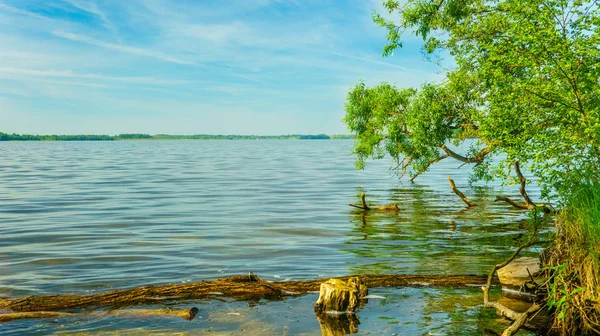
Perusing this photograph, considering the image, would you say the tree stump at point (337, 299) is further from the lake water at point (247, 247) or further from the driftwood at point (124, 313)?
the driftwood at point (124, 313)

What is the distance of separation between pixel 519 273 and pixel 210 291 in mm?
7501

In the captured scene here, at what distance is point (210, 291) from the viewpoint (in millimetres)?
13000

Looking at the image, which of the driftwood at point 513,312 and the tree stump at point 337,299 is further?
the tree stump at point 337,299

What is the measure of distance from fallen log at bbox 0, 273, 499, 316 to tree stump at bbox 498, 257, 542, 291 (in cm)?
56

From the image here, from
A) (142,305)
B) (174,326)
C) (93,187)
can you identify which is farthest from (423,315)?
(93,187)

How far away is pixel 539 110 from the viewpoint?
48.3 feet

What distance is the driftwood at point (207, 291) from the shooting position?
11969 mm

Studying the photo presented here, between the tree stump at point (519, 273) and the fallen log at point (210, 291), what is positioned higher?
the tree stump at point (519, 273)

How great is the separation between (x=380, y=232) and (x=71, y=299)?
606 inches

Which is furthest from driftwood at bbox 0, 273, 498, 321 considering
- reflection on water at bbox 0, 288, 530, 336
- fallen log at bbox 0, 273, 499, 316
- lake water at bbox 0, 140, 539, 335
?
lake water at bbox 0, 140, 539, 335

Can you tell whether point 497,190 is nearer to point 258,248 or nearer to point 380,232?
point 380,232

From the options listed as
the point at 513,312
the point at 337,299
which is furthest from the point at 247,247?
the point at 513,312

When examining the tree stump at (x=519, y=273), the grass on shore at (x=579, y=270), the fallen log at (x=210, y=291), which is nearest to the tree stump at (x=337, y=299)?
the fallen log at (x=210, y=291)

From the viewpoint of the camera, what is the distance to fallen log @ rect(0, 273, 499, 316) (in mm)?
11992
